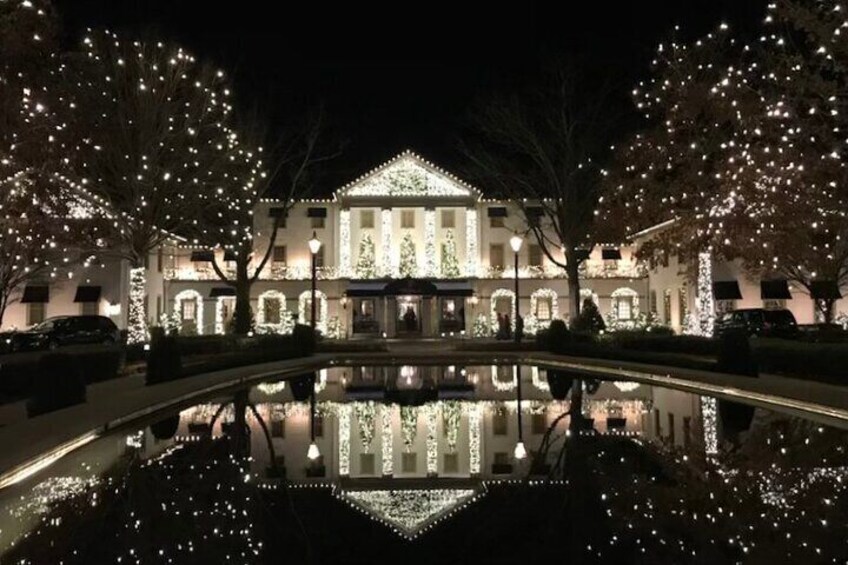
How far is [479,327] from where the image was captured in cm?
5234

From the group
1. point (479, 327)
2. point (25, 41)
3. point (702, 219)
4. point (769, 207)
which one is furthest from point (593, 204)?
point (25, 41)

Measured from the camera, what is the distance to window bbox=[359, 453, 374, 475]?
1076 cm

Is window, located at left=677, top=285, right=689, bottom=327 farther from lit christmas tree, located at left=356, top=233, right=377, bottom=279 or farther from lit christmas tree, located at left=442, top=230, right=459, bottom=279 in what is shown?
lit christmas tree, located at left=356, top=233, right=377, bottom=279

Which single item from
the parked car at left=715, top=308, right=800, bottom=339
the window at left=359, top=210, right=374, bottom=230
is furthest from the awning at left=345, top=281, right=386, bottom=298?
the parked car at left=715, top=308, right=800, bottom=339

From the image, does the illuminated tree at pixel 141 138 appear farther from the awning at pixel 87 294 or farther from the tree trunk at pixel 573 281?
the tree trunk at pixel 573 281

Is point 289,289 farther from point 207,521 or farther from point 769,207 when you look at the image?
point 207,521

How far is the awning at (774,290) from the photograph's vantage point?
44.3 metres

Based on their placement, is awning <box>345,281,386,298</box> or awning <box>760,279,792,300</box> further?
awning <box>345,281,386,298</box>

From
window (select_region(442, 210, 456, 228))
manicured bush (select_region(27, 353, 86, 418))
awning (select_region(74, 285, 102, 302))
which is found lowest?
manicured bush (select_region(27, 353, 86, 418))

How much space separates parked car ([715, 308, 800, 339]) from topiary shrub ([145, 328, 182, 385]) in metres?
22.5

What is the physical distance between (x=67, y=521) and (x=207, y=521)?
1.32 m

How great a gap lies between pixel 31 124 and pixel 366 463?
549 inches

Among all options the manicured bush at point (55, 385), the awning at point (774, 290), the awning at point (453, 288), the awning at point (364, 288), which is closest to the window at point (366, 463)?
the manicured bush at point (55, 385)

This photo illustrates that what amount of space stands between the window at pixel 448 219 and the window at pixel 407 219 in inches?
80.1
